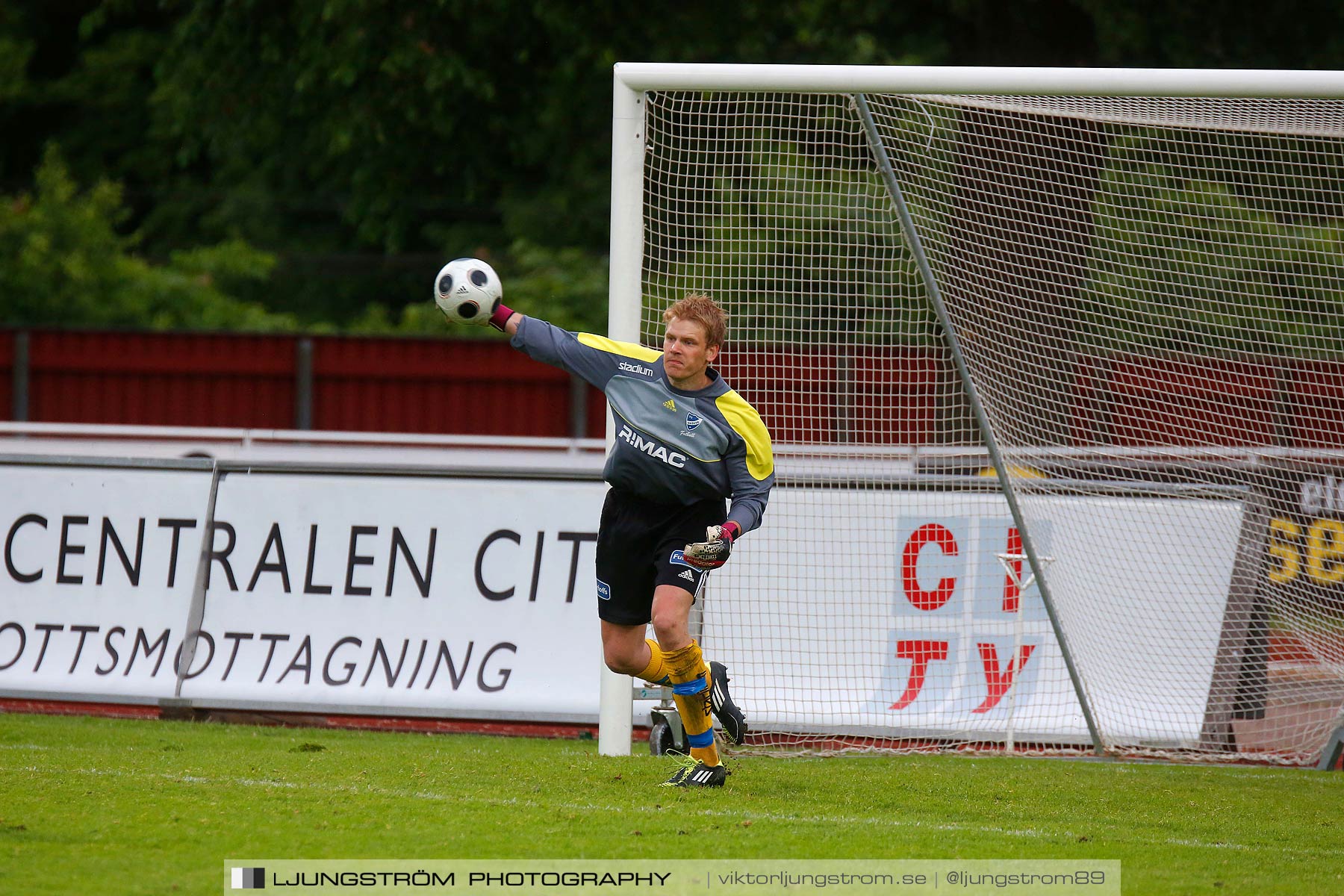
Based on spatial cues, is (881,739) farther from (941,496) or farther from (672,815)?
(672,815)

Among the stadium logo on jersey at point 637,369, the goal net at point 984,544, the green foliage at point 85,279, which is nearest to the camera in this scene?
the stadium logo on jersey at point 637,369

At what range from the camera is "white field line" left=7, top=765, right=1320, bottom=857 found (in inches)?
211

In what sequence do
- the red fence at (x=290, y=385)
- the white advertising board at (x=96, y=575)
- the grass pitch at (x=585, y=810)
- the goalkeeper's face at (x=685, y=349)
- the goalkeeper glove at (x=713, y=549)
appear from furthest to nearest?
1. the red fence at (x=290, y=385)
2. the white advertising board at (x=96, y=575)
3. the goalkeeper's face at (x=685, y=349)
4. the goalkeeper glove at (x=713, y=549)
5. the grass pitch at (x=585, y=810)

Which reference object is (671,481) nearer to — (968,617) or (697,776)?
(697,776)

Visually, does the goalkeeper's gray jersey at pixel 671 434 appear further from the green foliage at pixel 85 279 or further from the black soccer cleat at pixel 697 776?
the green foliage at pixel 85 279

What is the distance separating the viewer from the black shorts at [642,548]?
5.83 metres

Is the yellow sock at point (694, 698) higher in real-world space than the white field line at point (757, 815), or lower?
higher

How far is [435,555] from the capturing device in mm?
8023

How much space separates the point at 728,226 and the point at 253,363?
39.5ft

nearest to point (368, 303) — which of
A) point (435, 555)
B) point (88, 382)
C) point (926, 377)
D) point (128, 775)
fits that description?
point (88, 382)

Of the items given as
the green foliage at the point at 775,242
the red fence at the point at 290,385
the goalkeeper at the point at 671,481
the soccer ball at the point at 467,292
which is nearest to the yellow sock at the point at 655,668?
the goalkeeper at the point at 671,481

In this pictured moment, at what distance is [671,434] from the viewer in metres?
5.80

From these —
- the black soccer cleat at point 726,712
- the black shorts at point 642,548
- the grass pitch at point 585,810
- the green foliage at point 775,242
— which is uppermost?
the green foliage at point 775,242

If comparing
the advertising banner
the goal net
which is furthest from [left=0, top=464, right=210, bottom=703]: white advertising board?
the goal net
